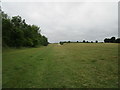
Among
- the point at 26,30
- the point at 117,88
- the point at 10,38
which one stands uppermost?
the point at 26,30

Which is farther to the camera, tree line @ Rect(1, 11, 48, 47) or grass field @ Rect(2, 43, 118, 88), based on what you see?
tree line @ Rect(1, 11, 48, 47)

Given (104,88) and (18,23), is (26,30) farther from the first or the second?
(104,88)

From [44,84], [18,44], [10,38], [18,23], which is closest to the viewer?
[44,84]

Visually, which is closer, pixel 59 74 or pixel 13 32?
pixel 59 74

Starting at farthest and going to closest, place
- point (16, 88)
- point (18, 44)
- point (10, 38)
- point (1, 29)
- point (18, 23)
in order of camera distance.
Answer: point (18, 23)
point (18, 44)
point (10, 38)
point (1, 29)
point (16, 88)

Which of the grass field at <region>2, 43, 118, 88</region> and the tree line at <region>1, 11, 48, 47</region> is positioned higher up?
the tree line at <region>1, 11, 48, 47</region>

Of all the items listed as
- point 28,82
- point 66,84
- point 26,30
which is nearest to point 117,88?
point 66,84

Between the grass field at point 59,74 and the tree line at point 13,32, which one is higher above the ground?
the tree line at point 13,32

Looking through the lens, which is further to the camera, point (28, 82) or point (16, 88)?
point (28, 82)

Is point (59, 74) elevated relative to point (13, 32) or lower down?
lower down

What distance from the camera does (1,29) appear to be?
105ft

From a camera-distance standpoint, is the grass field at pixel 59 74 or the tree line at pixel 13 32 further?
the tree line at pixel 13 32

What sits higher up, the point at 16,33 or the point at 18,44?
the point at 16,33

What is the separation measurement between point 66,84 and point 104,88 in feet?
5.57
